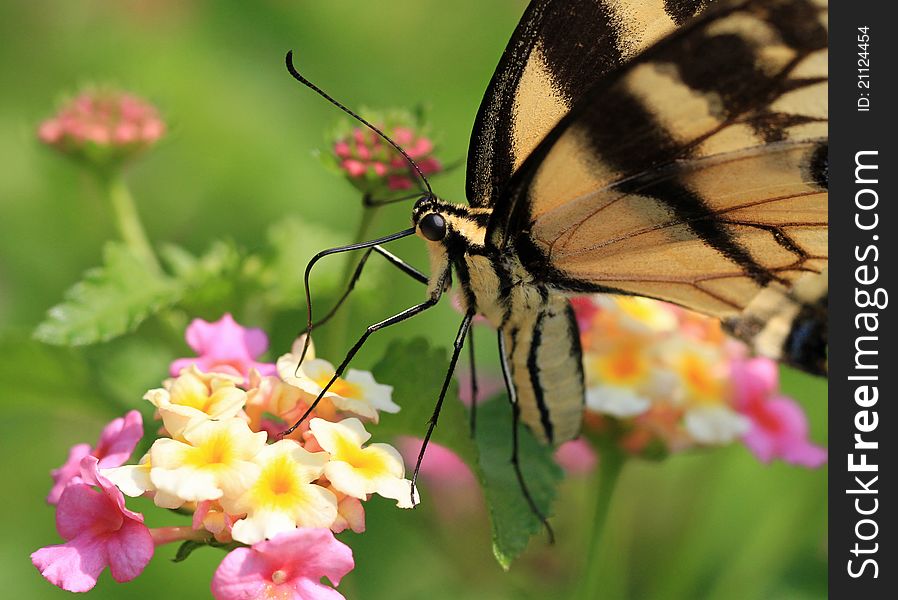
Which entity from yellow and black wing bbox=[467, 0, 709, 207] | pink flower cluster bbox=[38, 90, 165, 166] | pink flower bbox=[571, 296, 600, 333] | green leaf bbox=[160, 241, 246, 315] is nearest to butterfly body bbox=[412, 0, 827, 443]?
yellow and black wing bbox=[467, 0, 709, 207]

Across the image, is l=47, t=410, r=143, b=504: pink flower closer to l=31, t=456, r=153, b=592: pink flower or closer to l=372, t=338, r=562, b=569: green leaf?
l=31, t=456, r=153, b=592: pink flower

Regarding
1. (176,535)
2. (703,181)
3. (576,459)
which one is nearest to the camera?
(176,535)

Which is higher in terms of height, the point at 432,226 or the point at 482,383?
the point at 482,383

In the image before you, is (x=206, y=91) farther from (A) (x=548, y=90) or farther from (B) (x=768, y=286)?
(B) (x=768, y=286)

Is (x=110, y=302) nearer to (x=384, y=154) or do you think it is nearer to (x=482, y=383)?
(x=384, y=154)

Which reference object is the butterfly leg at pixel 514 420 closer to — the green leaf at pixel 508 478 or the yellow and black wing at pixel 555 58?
the green leaf at pixel 508 478

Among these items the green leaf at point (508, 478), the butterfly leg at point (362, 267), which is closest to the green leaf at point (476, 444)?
the green leaf at point (508, 478)

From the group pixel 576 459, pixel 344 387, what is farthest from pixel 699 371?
pixel 344 387
